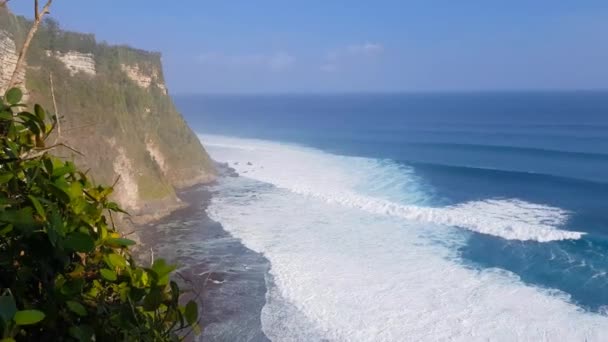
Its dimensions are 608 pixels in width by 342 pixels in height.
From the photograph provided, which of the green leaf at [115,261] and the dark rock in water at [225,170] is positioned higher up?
the green leaf at [115,261]

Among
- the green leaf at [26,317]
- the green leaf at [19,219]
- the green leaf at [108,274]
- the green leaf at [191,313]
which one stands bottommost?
the green leaf at [191,313]

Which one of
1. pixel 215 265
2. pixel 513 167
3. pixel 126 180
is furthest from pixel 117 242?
pixel 513 167

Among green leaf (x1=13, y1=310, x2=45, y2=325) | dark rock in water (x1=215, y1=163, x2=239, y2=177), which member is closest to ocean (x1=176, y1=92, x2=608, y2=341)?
dark rock in water (x1=215, y1=163, x2=239, y2=177)

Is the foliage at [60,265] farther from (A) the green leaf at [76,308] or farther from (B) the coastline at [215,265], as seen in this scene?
(B) the coastline at [215,265]

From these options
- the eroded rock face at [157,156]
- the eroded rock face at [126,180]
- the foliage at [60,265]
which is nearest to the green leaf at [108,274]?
the foliage at [60,265]

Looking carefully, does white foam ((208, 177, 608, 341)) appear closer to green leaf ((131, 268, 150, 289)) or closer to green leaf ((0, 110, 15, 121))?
green leaf ((131, 268, 150, 289))

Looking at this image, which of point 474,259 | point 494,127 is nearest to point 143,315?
point 474,259
